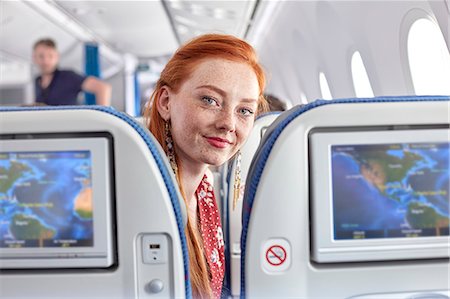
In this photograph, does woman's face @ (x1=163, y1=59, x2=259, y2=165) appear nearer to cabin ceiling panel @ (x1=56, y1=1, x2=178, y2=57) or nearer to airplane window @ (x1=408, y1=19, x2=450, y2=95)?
airplane window @ (x1=408, y1=19, x2=450, y2=95)

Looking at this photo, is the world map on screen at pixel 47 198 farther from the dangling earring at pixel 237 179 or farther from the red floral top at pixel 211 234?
the dangling earring at pixel 237 179

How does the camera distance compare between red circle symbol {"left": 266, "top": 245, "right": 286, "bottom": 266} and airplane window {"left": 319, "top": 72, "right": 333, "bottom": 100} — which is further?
airplane window {"left": 319, "top": 72, "right": 333, "bottom": 100}

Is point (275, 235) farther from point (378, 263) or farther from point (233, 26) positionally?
point (233, 26)

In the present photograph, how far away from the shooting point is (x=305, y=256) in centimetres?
144

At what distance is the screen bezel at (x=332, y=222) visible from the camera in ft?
4.61

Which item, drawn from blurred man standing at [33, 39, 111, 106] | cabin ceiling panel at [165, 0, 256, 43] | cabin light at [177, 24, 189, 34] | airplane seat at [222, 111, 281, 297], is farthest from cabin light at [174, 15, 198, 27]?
airplane seat at [222, 111, 281, 297]

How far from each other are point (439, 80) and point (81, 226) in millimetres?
3288

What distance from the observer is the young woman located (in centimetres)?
178

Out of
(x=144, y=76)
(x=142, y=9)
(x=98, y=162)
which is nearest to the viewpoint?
(x=98, y=162)

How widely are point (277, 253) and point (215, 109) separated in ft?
1.71

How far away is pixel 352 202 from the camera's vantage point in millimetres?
1421

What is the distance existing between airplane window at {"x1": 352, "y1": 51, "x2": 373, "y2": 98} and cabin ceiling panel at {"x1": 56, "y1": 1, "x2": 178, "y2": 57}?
2.58m

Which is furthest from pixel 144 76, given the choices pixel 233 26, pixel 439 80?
pixel 439 80

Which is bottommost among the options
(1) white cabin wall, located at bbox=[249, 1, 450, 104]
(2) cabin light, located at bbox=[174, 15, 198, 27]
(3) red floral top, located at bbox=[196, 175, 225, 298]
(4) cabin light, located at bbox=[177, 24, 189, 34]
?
(3) red floral top, located at bbox=[196, 175, 225, 298]
